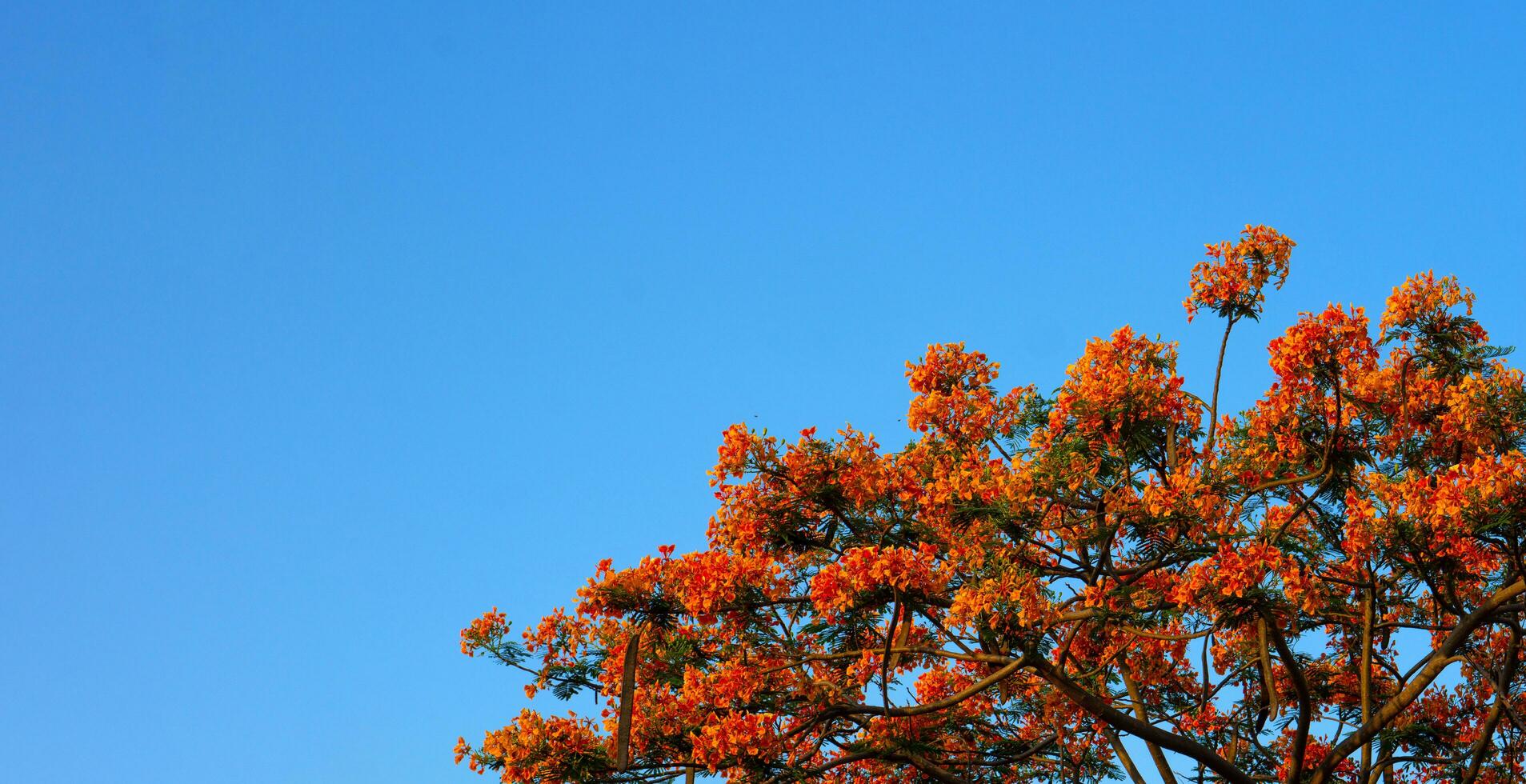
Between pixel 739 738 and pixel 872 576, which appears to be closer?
pixel 872 576

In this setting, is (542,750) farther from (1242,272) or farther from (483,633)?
(1242,272)

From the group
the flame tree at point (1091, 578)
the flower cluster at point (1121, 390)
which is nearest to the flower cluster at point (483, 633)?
the flame tree at point (1091, 578)

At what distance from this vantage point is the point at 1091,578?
10539mm

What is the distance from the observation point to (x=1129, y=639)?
11.0 meters

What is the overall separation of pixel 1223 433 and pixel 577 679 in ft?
18.9

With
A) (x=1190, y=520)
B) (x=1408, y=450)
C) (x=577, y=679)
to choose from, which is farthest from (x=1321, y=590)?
(x=577, y=679)

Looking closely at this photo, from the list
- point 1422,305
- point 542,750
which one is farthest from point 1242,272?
point 542,750

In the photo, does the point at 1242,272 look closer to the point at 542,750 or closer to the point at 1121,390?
the point at 1121,390

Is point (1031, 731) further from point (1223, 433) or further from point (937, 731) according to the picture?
point (1223, 433)

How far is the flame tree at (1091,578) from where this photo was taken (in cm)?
906

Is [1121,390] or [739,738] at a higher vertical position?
[1121,390]

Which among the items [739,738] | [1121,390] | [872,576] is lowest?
[739,738]

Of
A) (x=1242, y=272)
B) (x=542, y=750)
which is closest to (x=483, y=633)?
(x=542, y=750)

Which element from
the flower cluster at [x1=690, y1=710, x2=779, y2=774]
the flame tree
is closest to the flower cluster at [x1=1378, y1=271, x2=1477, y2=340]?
the flame tree
